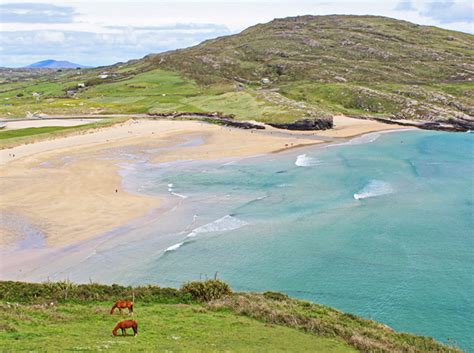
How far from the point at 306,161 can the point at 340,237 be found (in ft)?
107

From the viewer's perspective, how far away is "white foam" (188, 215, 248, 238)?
132ft

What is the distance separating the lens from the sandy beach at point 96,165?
42.0 metres

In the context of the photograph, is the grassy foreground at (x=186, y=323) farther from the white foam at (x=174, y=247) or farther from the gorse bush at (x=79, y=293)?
the white foam at (x=174, y=247)

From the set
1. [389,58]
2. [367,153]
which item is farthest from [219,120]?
[389,58]

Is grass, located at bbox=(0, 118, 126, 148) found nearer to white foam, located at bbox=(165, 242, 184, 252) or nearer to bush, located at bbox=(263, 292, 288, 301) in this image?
white foam, located at bbox=(165, 242, 184, 252)

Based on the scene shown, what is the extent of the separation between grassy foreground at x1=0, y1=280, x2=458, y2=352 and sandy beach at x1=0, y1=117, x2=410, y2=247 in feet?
49.0

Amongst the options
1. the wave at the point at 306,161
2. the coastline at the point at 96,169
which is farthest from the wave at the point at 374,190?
the coastline at the point at 96,169

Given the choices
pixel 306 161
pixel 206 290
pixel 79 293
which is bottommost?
pixel 206 290

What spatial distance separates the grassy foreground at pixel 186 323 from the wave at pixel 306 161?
44.3 m

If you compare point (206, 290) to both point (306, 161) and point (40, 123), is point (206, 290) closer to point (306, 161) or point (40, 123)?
point (306, 161)

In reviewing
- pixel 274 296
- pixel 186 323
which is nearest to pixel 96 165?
pixel 274 296

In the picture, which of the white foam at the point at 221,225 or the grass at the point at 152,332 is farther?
the white foam at the point at 221,225

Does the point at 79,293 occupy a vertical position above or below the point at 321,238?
above

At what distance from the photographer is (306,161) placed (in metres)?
70.9
